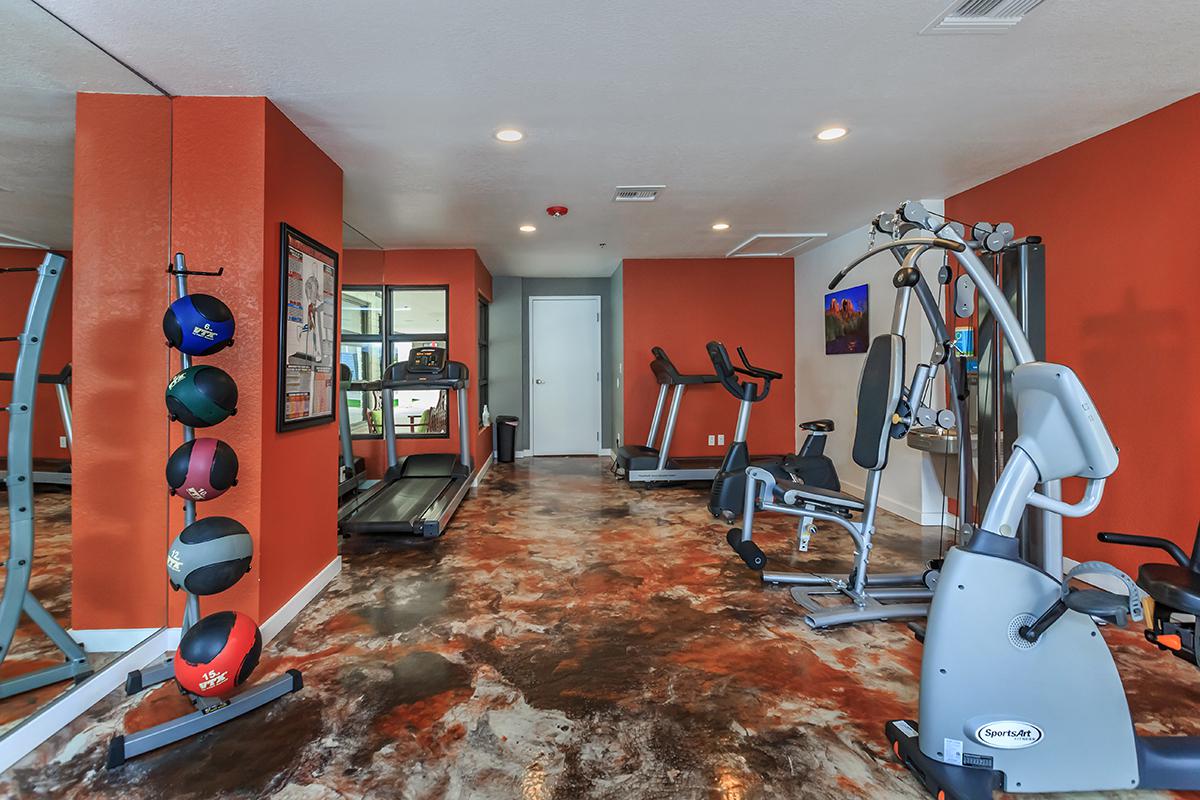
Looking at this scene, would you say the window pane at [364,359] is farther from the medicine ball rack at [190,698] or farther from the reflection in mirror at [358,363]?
the medicine ball rack at [190,698]

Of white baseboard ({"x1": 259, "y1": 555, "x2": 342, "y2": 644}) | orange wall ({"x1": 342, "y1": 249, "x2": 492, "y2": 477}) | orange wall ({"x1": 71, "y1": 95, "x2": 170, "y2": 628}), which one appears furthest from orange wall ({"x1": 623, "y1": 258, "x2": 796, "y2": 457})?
orange wall ({"x1": 71, "y1": 95, "x2": 170, "y2": 628})

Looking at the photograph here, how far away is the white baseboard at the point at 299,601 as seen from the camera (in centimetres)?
244

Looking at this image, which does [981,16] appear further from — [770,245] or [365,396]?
[365,396]

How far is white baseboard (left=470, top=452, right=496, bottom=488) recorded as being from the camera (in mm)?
5650

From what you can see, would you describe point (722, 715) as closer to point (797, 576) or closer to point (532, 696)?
point (532, 696)

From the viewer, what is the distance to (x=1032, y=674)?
1.44 meters

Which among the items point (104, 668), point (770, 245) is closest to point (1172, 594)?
point (104, 668)

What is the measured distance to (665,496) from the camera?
5289 millimetres

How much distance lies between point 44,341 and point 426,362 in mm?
3070

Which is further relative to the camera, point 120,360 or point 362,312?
point 362,312

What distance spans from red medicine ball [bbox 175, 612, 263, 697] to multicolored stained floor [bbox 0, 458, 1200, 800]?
0.20 metres

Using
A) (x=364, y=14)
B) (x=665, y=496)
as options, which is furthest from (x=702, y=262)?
(x=364, y=14)

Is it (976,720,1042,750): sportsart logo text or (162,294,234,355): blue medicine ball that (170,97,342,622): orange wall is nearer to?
(162,294,234,355): blue medicine ball

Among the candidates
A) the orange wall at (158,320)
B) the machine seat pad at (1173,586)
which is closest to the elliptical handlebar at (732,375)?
the machine seat pad at (1173,586)
